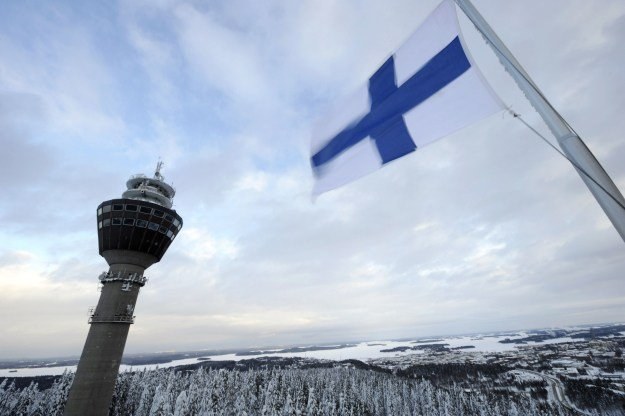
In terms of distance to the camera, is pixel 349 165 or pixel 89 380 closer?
pixel 349 165

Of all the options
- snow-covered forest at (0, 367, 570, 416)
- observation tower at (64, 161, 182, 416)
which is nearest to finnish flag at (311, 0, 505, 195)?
observation tower at (64, 161, 182, 416)

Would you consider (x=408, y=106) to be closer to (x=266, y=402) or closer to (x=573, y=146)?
(x=573, y=146)

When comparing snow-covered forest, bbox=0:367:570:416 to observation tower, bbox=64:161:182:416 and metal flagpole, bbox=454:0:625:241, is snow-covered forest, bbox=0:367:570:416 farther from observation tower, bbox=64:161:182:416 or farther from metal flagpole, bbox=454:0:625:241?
metal flagpole, bbox=454:0:625:241

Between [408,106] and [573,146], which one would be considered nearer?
A: [573,146]

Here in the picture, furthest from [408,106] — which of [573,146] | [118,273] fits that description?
[118,273]

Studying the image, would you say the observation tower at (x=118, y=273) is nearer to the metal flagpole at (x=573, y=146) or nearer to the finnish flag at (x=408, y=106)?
the finnish flag at (x=408, y=106)

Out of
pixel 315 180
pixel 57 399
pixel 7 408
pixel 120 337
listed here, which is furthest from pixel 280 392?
pixel 315 180

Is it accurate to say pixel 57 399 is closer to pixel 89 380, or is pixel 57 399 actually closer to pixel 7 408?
pixel 7 408
